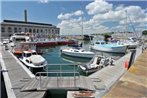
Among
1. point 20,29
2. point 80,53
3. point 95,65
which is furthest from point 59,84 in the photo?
point 20,29

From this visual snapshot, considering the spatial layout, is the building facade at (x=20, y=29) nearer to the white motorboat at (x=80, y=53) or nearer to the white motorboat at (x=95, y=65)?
the white motorboat at (x=80, y=53)

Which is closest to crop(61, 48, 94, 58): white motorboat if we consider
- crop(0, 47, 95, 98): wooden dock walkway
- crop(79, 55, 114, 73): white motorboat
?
crop(79, 55, 114, 73): white motorboat

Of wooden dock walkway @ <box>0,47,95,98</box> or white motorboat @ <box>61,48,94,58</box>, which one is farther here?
white motorboat @ <box>61,48,94,58</box>

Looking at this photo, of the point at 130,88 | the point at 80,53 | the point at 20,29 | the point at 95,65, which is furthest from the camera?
the point at 20,29

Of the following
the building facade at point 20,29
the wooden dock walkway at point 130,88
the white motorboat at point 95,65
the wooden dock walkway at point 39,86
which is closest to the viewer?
the wooden dock walkway at point 130,88

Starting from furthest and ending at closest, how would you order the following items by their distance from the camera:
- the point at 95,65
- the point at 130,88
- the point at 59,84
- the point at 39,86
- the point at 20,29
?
the point at 20,29
the point at 95,65
the point at 59,84
the point at 39,86
the point at 130,88

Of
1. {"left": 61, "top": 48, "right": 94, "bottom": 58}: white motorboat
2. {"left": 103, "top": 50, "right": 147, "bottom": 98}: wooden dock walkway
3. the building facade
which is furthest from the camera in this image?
the building facade

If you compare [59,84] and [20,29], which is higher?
[20,29]

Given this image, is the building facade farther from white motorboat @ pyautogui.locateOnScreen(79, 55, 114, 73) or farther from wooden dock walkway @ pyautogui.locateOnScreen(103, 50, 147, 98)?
wooden dock walkway @ pyautogui.locateOnScreen(103, 50, 147, 98)

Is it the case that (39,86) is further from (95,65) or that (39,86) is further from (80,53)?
(80,53)

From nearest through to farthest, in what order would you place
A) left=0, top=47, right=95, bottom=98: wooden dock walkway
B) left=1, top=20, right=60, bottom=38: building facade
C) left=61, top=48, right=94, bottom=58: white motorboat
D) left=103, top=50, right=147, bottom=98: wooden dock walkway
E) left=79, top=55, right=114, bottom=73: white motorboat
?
left=103, top=50, right=147, bottom=98: wooden dock walkway
left=0, top=47, right=95, bottom=98: wooden dock walkway
left=79, top=55, right=114, bottom=73: white motorboat
left=61, top=48, right=94, bottom=58: white motorboat
left=1, top=20, right=60, bottom=38: building facade

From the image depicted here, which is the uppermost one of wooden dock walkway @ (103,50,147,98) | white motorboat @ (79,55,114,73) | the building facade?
the building facade

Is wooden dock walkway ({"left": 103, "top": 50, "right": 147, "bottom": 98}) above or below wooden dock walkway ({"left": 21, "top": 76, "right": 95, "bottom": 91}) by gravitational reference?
above

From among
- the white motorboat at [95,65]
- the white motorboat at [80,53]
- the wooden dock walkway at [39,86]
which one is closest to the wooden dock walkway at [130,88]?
the wooden dock walkway at [39,86]
